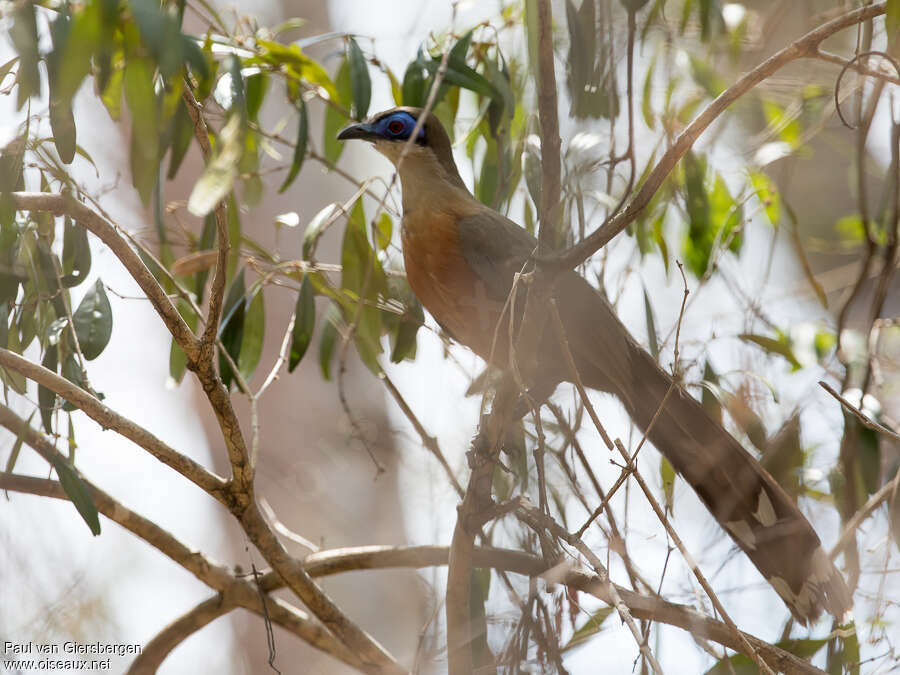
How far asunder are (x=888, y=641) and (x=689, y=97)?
265cm

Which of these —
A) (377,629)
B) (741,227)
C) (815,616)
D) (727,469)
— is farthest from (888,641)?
(377,629)

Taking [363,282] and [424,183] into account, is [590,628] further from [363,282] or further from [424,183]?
[424,183]

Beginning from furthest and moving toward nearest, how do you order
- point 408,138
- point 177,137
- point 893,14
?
1. point 408,138
2. point 177,137
3. point 893,14

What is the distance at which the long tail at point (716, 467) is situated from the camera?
120 inches

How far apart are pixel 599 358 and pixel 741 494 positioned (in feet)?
2.22

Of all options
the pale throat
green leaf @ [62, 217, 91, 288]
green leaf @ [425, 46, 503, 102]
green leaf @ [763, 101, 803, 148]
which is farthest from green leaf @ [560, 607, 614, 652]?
green leaf @ [763, 101, 803, 148]

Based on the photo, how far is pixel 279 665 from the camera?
5.18m

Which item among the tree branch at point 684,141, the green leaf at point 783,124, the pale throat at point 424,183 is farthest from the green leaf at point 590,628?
the green leaf at point 783,124

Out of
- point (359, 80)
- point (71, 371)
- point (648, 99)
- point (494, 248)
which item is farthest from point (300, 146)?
point (648, 99)

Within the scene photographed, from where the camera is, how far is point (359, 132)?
3.61 m

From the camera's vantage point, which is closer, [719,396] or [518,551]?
[518,551]

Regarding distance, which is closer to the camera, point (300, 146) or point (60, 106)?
point (60, 106)

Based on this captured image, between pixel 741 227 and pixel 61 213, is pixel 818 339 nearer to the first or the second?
pixel 741 227

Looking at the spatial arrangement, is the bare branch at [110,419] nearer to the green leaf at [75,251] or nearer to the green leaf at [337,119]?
the green leaf at [75,251]
